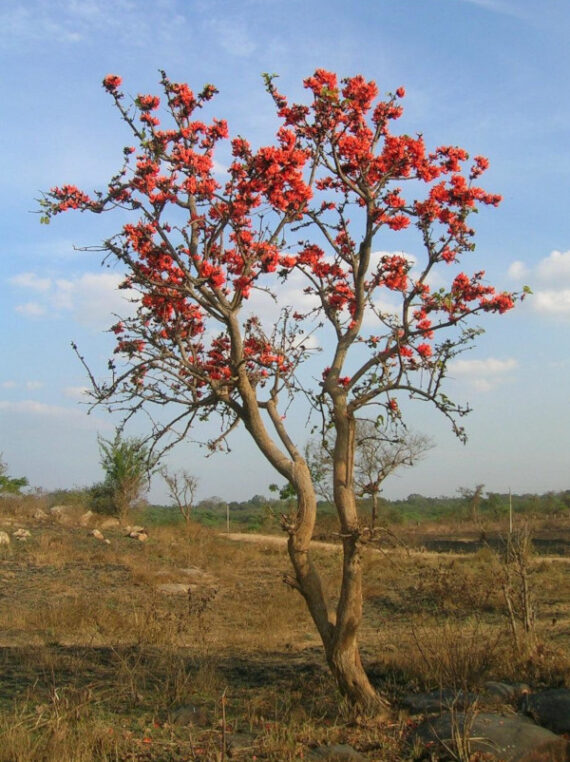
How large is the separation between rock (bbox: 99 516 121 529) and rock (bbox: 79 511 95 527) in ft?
1.34

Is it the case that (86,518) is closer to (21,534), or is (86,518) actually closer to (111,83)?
(21,534)

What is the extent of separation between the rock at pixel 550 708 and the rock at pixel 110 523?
19.7 meters

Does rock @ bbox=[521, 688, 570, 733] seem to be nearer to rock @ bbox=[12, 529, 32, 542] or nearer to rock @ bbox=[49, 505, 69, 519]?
rock @ bbox=[12, 529, 32, 542]

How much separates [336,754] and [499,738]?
1.08 metres

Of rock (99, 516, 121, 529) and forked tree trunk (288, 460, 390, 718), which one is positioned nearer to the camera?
forked tree trunk (288, 460, 390, 718)

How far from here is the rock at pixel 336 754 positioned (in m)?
4.46

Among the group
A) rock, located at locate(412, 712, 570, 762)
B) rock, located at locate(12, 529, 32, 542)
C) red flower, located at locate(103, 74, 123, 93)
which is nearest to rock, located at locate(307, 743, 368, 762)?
rock, located at locate(412, 712, 570, 762)

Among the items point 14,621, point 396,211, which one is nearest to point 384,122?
point 396,211

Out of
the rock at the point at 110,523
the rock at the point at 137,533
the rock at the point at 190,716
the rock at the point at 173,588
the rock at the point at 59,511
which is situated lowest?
the rock at the point at 173,588

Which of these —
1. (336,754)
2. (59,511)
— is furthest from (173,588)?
(59,511)

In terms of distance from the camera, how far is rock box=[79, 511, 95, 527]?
23647 mm

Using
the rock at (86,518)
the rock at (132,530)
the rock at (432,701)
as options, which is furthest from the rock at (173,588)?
the rock at (86,518)

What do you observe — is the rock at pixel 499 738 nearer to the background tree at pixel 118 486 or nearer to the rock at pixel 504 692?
the rock at pixel 504 692

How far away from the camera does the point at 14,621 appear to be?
988 centimetres
